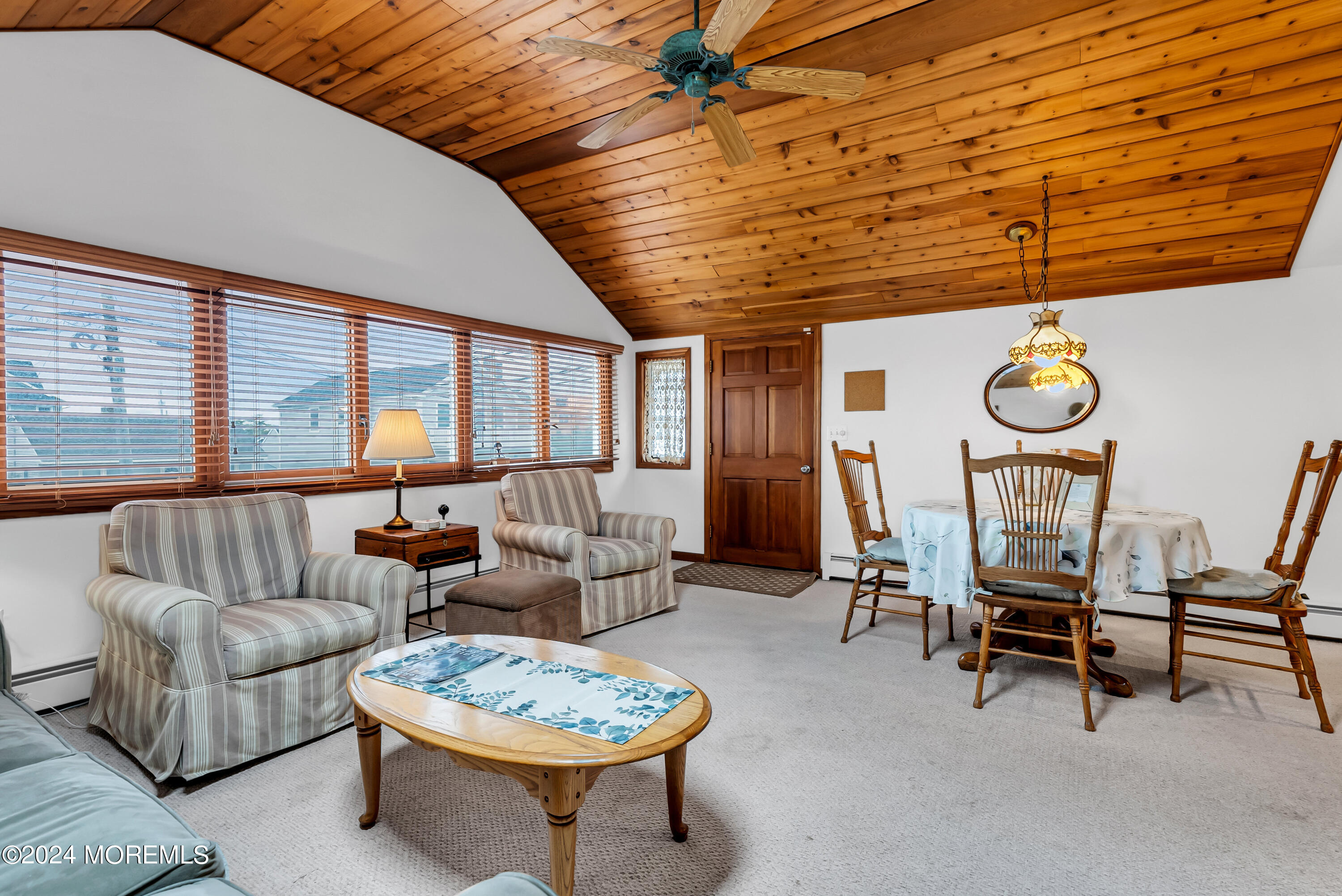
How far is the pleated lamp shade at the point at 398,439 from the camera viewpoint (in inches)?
132

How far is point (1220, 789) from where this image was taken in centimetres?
206

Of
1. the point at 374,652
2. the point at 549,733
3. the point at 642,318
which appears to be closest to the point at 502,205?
the point at 642,318

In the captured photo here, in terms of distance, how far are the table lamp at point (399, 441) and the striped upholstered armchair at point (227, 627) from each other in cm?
49

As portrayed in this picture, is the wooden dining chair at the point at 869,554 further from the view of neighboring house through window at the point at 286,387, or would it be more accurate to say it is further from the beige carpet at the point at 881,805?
the view of neighboring house through window at the point at 286,387

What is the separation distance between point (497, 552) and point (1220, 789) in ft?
12.8

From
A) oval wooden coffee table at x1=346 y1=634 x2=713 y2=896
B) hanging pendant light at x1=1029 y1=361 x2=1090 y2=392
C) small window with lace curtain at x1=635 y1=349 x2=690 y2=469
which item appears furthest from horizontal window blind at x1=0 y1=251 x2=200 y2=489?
hanging pendant light at x1=1029 y1=361 x2=1090 y2=392

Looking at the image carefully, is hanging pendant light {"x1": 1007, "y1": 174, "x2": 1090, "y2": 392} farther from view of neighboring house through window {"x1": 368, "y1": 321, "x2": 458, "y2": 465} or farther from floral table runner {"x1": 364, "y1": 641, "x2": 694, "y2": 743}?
view of neighboring house through window {"x1": 368, "y1": 321, "x2": 458, "y2": 465}

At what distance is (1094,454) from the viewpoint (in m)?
3.45

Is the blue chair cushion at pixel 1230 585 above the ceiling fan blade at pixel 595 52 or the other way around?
the other way around

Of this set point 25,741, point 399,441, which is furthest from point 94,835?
point 399,441

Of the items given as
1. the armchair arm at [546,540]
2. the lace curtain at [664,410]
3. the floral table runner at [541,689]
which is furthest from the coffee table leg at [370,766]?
the lace curtain at [664,410]

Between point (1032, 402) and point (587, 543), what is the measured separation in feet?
10.3

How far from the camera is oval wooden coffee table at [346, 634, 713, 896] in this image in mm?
1425

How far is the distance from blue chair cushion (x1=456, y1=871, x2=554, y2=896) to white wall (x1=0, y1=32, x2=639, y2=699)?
9.56 ft
